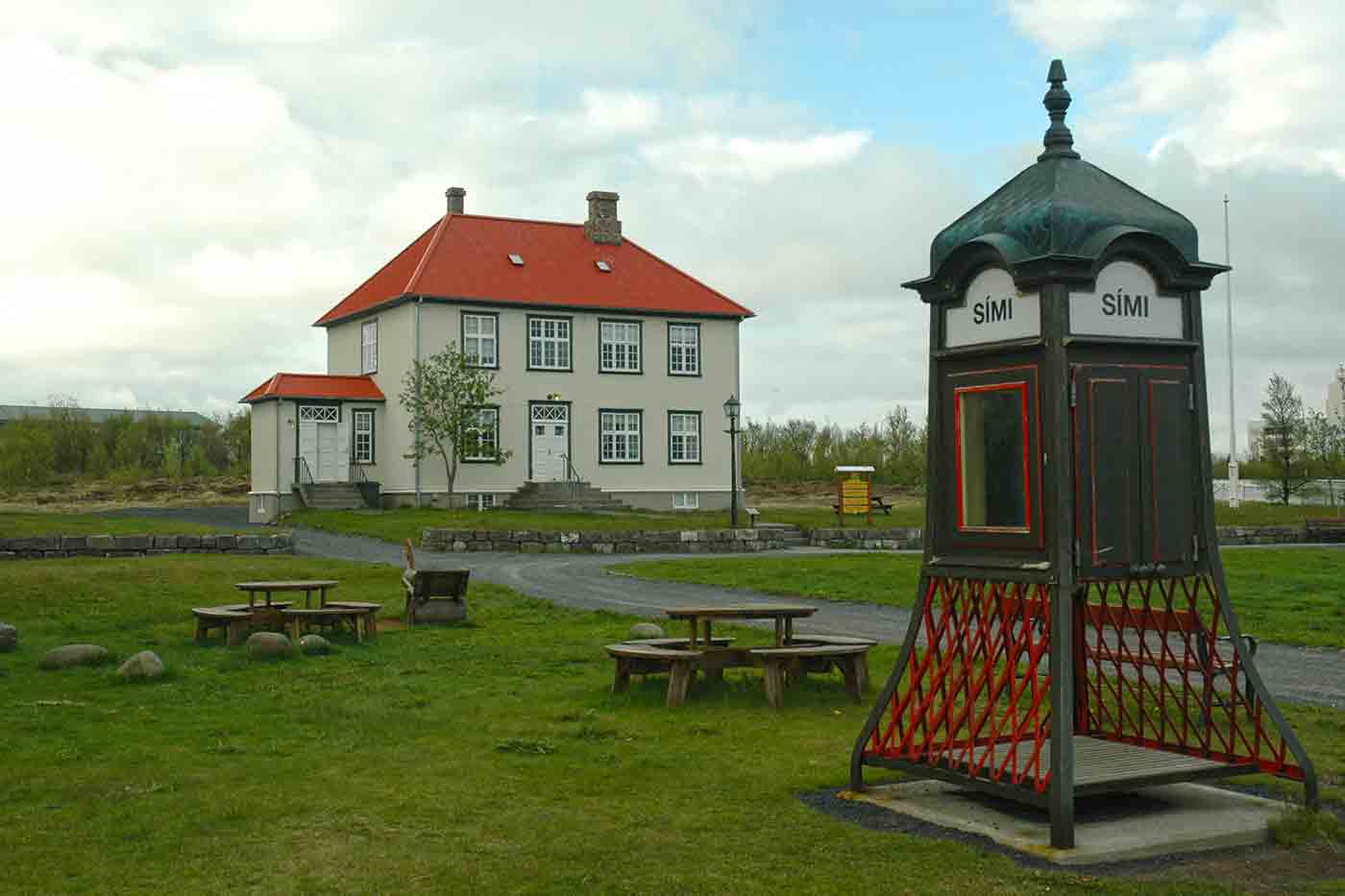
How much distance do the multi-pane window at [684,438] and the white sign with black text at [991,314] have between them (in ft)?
136

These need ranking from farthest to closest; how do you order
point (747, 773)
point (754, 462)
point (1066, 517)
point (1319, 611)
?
point (754, 462)
point (1319, 611)
point (747, 773)
point (1066, 517)

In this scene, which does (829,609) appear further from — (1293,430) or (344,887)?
(1293,430)

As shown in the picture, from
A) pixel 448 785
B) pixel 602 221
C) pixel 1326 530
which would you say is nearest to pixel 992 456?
pixel 448 785

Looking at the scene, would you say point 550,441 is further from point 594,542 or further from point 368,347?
point 594,542

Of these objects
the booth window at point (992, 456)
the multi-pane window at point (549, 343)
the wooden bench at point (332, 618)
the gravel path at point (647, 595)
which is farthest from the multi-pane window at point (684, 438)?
the booth window at point (992, 456)

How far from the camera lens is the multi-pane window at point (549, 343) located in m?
47.6

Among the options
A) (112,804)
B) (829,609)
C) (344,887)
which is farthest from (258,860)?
(829,609)

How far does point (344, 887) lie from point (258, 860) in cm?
66

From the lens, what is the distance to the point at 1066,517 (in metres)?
7.19

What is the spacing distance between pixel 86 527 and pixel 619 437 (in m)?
20.9

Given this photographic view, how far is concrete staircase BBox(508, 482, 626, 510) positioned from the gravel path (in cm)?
882

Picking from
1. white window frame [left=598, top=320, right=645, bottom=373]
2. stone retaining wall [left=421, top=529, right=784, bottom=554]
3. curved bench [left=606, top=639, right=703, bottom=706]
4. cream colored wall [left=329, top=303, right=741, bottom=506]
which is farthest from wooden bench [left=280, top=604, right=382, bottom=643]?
white window frame [left=598, top=320, right=645, bottom=373]

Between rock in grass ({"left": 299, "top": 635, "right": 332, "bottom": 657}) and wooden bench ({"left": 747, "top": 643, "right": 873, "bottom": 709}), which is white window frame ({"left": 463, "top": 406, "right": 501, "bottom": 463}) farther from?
wooden bench ({"left": 747, "top": 643, "right": 873, "bottom": 709})

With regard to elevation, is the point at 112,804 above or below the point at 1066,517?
below
